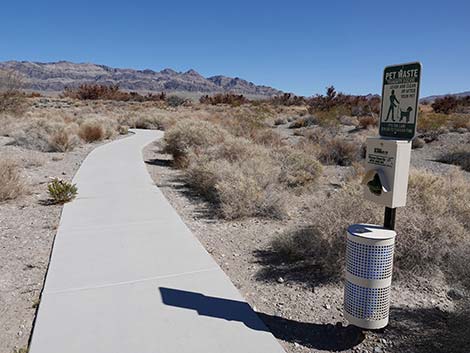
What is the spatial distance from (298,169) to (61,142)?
10404 mm

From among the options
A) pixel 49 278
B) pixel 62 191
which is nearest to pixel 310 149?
pixel 62 191

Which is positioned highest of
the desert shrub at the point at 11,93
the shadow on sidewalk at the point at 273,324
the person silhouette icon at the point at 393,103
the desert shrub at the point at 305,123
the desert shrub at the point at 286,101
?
the desert shrub at the point at 286,101

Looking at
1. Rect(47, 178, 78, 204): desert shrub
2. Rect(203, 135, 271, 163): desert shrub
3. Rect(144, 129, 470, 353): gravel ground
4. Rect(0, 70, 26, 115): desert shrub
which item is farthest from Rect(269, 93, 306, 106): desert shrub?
Rect(144, 129, 470, 353): gravel ground

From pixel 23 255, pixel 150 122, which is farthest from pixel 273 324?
pixel 150 122

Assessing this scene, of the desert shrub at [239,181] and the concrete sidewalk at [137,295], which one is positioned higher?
the desert shrub at [239,181]

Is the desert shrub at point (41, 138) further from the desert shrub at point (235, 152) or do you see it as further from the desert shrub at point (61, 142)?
the desert shrub at point (235, 152)

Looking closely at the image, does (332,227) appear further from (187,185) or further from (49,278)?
(187,185)

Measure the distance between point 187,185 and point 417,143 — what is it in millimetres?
14732

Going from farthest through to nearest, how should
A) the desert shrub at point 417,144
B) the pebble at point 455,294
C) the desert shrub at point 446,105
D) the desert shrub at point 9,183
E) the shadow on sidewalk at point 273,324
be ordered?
the desert shrub at point 446,105, the desert shrub at point 417,144, the desert shrub at point 9,183, the pebble at point 455,294, the shadow on sidewalk at point 273,324

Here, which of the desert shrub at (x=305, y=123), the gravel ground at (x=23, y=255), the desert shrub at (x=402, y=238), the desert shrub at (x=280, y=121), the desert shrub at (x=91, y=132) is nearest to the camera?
the gravel ground at (x=23, y=255)

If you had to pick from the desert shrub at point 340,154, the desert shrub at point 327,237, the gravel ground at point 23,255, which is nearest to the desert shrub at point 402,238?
the desert shrub at point 327,237

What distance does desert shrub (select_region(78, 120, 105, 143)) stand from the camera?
2066 centimetres

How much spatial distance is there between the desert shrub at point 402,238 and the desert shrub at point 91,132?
16529 millimetres

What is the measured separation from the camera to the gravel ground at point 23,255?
13.9ft
